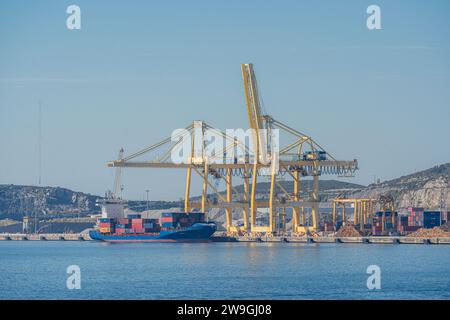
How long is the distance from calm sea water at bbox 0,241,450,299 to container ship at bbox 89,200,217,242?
2759cm

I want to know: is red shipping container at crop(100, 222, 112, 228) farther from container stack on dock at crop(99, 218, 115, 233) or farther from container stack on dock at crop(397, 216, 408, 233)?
container stack on dock at crop(397, 216, 408, 233)

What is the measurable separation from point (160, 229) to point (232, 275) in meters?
63.1

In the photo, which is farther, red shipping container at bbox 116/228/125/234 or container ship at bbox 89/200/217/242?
red shipping container at bbox 116/228/125/234

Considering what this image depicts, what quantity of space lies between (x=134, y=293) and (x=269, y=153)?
63758 mm

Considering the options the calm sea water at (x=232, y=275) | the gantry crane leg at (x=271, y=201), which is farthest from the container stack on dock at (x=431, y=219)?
the calm sea water at (x=232, y=275)

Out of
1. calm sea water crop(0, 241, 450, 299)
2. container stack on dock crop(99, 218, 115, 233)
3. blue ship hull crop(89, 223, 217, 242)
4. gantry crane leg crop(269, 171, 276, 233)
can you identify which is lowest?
calm sea water crop(0, 241, 450, 299)

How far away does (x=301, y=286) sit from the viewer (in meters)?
58.6

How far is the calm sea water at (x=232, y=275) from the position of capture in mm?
55094

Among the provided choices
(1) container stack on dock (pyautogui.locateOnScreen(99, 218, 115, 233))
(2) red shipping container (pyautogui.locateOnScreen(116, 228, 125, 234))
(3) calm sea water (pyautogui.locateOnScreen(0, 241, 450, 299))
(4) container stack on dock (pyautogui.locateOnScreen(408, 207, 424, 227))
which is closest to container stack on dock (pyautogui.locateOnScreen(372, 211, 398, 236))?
(4) container stack on dock (pyautogui.locateOnScreen(408, 207, 424, 227))

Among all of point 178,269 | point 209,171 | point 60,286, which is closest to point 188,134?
point 209,171

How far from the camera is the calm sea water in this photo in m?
55.1

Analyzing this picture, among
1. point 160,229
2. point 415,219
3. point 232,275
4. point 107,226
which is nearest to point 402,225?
point 415,219

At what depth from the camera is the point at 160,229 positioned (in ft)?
423
